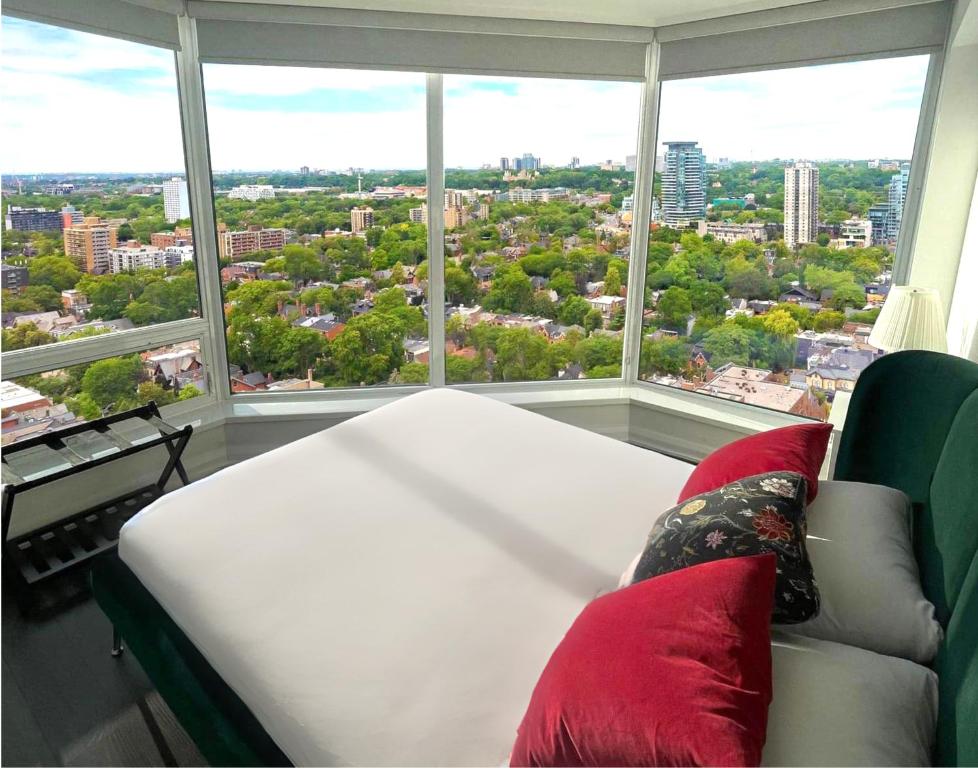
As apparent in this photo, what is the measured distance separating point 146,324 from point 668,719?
3189 millimetres

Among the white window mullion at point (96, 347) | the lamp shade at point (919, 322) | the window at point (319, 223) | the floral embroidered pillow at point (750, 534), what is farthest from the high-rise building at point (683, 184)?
the white window mullion at point (96, 347)

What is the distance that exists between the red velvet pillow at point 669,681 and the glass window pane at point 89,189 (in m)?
2.84

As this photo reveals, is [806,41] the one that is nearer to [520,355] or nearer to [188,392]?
[520,355]

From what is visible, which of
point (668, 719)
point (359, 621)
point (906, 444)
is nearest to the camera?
point (668, 719)

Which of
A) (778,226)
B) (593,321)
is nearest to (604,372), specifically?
(593,321)

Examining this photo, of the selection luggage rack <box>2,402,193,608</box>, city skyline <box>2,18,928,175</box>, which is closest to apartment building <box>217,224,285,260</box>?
city skyline <box>2,18,928,175</box>

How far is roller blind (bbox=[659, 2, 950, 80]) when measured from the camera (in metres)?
2.86

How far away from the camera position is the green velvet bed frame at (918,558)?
1.06 meters

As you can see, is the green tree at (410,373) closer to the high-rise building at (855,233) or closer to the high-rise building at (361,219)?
the high-rise building at (361,219)

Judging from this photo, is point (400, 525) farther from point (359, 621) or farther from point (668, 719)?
point (668, 719)

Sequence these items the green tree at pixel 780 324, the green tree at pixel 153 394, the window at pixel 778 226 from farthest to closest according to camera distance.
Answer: the green tree at pixel 780 324 < the green tree at pixel 153 394 < the window at pixel 778 226

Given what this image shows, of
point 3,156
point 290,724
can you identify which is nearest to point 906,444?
point 290,724

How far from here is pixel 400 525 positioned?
1914 millimetres

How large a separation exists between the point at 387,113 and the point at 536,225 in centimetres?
104
